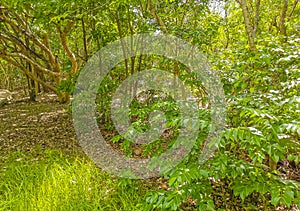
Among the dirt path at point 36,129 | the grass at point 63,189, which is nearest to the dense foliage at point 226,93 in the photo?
the grass at point 63,189

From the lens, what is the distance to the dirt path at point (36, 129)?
147 inches

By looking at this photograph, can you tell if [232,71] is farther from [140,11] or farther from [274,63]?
[140,11]

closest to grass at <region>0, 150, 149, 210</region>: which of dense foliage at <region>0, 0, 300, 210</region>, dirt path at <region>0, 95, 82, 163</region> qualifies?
dense foliage at <region>0, 0, 300, 210</region>

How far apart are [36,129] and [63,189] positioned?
2529 mm

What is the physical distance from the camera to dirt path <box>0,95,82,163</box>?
3729 millimetres

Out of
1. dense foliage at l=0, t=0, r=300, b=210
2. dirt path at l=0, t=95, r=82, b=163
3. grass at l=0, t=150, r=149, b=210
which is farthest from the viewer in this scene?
dirt path at l=0, t=95, r=82, b=163

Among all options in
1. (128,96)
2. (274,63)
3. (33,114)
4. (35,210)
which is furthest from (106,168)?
(33,114)

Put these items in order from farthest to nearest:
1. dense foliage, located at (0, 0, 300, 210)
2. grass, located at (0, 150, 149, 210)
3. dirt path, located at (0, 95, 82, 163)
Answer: dirt path, located at (0, 95, 82, 163) < grass, located at (0, 150, 149, 210) < dense foliage, located at (0, 0, 300, 210)

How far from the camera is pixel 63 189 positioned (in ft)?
7.57

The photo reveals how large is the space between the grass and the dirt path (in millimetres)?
733

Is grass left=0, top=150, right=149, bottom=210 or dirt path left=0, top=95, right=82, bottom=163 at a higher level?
dirt path left=0, top=95, right=82, bottom=163

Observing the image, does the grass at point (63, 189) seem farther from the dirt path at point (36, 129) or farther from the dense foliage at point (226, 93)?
the dirt path at point (36, 129)

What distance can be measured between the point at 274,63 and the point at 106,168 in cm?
204

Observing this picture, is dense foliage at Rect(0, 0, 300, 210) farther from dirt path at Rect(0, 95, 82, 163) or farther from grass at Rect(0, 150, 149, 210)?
dirt path at Rect(0, 95, 82, 163)
